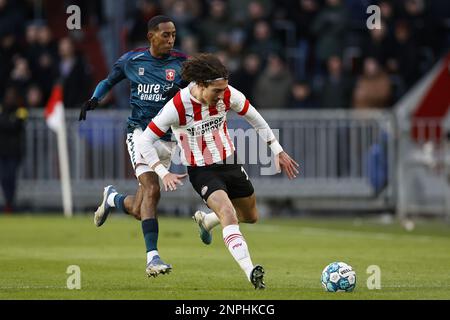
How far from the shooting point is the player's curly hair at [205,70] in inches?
478

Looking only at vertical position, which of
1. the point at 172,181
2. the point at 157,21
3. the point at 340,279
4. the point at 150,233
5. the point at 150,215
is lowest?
the point at 340,279

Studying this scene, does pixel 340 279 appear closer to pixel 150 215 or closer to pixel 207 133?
pixel 207 133

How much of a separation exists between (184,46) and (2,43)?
395cm

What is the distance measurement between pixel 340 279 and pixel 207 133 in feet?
6.38

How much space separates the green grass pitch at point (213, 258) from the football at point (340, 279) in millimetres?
115

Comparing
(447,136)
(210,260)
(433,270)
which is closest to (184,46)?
(447,136)

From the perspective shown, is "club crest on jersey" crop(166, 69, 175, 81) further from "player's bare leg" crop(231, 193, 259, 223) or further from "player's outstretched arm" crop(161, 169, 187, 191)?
"player's outstretched arm" crop(161, 169, 187, 191)

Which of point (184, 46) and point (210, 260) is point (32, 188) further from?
point (210, 260)

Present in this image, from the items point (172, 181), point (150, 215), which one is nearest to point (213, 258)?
point (150, 215)

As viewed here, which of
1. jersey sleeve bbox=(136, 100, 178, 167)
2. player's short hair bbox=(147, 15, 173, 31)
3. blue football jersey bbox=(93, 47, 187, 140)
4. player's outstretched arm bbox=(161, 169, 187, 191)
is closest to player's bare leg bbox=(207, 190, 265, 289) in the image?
player's outstretched arm bbox=(161, 169, 187, 191)

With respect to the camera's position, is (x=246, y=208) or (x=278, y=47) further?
(x=278, y=47)

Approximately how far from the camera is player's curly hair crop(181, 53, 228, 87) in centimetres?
1213

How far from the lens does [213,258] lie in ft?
52.4

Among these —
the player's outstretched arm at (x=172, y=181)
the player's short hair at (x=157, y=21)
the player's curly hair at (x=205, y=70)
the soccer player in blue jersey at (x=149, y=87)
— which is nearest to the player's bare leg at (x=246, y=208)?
the soccer player in blue jersey at (x=149, y=87)
